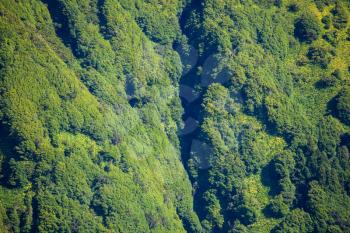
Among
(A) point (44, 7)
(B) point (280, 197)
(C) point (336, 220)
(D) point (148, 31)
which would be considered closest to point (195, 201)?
(B) point (280, 197)

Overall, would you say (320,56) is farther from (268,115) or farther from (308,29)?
(268,115)

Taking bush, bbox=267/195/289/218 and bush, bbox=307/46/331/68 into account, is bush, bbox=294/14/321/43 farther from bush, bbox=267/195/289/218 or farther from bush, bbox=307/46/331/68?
bush, bbox=267/195/289/218

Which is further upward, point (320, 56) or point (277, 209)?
point (320, 56)

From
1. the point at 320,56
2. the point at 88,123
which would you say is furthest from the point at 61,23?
the point at 320,56

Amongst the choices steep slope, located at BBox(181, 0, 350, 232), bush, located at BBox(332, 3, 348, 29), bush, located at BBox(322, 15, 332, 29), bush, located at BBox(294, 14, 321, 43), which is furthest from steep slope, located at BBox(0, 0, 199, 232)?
bush, located at BBox(332, 3, 348, 29)

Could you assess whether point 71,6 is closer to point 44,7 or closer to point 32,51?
point 44,7

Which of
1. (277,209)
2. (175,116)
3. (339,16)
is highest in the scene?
(339,16)
